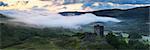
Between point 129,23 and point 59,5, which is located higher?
point 59,5

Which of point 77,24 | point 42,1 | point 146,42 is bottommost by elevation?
point 146,42

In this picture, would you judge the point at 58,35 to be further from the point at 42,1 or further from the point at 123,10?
the point at 123,10

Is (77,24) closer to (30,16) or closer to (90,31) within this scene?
(90,31)

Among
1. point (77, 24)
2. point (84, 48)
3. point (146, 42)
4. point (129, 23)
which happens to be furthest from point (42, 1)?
point (146, 42)

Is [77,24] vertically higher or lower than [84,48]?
higher

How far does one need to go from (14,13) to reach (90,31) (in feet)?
2.46

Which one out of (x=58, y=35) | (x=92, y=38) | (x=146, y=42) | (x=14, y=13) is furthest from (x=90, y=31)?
(x=14, y=13)

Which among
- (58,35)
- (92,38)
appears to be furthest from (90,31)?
(58,35)

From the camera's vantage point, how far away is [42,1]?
3.34 metres

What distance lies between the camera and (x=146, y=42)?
129 inches

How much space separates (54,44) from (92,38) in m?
0.37

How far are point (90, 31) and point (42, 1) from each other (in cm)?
55

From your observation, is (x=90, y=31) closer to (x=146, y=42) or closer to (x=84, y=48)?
(x=84, y=48)

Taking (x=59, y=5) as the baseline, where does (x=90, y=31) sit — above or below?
below
